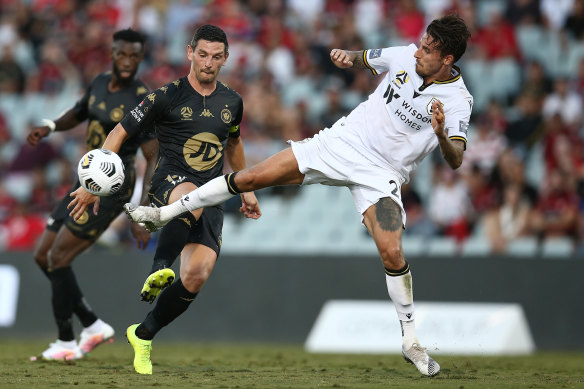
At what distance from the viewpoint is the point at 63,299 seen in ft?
30.6

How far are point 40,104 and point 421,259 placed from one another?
27.3 ft

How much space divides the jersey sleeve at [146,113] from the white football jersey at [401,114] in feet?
5.22

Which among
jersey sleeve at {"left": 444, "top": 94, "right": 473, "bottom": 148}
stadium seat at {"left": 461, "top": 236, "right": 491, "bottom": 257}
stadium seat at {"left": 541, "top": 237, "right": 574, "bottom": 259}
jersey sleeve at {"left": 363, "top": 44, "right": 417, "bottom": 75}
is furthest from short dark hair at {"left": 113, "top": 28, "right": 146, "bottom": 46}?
stadium seat at {"left": 541, "top": 237, "right": 574, "bottom": 259}

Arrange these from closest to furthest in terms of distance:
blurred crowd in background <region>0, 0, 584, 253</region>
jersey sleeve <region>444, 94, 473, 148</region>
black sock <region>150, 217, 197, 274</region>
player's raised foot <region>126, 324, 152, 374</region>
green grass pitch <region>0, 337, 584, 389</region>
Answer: green grass pitch <region>0, 337, 584, 389</region> → jersey sleeve <region>444, 94, 473, 148</region> → black sock <region>150, 217, 197, 274</region> → player's raised foot <region>126, 324, 152, 374</region> → blurred crowd in background <region>0, 0, 584, 253</region>

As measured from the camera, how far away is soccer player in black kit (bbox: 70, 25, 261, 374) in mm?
7727

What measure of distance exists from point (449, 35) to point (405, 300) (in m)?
2.25

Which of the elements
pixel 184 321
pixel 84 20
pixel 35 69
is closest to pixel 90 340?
pixel 184 321

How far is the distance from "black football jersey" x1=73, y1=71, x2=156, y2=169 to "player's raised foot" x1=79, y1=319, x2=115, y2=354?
178cm

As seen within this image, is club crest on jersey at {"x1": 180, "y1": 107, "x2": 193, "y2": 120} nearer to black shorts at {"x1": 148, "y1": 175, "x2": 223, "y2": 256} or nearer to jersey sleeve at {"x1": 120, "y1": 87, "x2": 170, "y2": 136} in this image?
jersey sleeve at {"x1": 120, "y1": 87, "x2": 170, "y2": 136}

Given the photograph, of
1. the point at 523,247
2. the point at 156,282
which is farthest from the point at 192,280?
the point at 523,247

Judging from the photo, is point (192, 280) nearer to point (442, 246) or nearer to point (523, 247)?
point (442, 246)

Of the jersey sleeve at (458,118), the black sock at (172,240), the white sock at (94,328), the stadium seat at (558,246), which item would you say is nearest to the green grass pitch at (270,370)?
the white sock at (94,328)

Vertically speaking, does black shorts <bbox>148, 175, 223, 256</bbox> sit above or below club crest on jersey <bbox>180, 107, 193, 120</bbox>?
below

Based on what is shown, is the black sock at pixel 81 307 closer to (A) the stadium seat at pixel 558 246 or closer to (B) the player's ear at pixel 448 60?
(B) the player's ear at pixel 448 60
